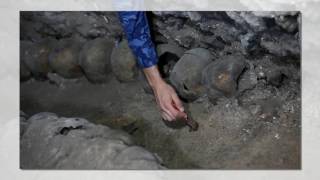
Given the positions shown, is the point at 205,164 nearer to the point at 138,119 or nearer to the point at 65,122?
the point at 138,119

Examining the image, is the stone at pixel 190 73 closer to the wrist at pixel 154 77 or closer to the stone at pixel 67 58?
the wrist at pixel 154 77

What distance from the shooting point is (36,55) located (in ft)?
4.56

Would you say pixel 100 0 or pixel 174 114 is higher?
pixel 100 0

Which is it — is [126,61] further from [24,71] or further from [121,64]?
[24,71]

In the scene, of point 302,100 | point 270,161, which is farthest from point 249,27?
point 270,161

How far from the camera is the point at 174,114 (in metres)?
1.31

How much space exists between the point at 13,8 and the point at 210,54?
551 mm

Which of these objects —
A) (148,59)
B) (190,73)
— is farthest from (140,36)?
(190,73)

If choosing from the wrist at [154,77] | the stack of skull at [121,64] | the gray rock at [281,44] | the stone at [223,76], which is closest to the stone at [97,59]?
the stack of skull at [121,64]

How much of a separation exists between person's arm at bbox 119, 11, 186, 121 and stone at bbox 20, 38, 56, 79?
0.23m

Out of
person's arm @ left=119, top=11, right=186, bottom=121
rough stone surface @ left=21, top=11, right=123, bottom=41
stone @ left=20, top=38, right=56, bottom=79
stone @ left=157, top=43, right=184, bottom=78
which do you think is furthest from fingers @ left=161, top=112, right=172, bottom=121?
stone @ left=20, top=38, right=56, bottom=79

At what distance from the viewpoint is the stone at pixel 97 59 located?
4.54 feet

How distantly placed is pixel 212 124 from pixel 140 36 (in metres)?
0.30

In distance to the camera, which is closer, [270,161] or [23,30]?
[270,161]
